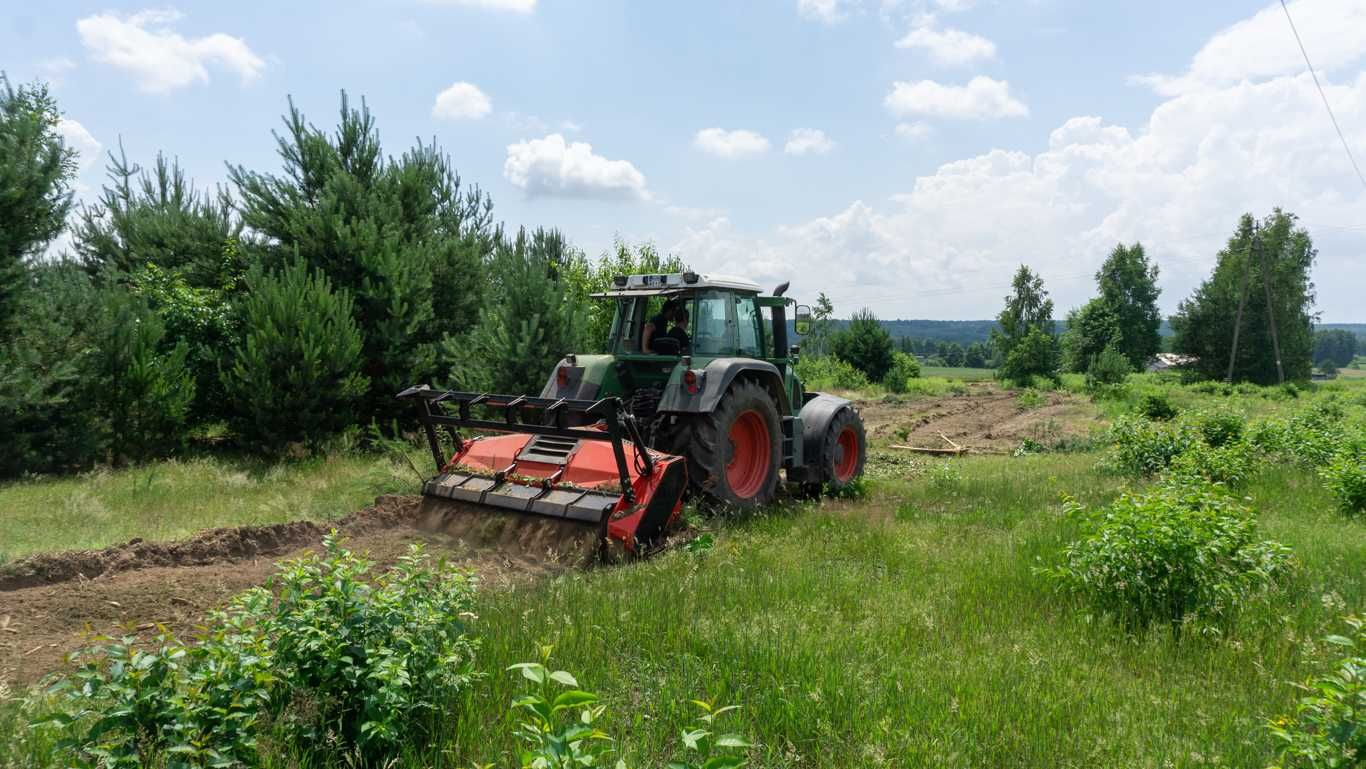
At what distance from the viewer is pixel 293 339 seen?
12.0 m

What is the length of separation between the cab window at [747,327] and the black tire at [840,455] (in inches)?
51.3

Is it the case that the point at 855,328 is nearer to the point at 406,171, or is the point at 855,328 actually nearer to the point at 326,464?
the point at 406,171

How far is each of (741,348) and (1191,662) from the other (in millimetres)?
5251

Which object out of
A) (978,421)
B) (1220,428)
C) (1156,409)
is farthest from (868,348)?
(1220,428)

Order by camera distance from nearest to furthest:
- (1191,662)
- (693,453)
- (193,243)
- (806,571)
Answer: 1. (1191,662)
2. (806,571)
3. (693,453)
4. (193,243)

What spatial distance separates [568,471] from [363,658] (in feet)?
12.1

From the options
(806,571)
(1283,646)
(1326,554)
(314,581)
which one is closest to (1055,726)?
(1283,646)

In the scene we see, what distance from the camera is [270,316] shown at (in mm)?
11883

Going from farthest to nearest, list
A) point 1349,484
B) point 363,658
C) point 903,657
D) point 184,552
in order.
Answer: point 1349,484 → point 184,552 → point 903,657 → point 363,658

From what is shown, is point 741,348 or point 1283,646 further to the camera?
point 741,348

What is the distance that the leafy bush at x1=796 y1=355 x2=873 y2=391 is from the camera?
3856 cm

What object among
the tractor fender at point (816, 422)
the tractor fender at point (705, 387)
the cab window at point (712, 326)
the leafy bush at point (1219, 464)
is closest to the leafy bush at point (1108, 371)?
the leafy bush at point (1219, 464)

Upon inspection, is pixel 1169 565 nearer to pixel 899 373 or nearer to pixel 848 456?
pixel 848 456

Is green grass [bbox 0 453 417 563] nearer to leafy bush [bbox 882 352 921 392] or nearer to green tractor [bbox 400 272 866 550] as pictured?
green tractor [bbox 400 272 866 550]
